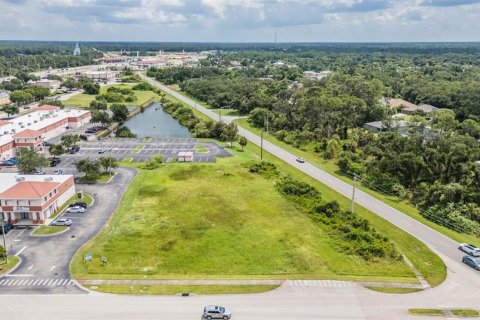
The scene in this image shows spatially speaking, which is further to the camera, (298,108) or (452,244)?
(298,108)

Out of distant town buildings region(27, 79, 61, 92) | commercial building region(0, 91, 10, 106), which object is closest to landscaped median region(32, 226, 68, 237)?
commercial building region(0, 91, 10, 106)

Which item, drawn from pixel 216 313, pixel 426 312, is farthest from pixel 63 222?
pixel 426 312

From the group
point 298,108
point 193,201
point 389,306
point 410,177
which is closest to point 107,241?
point 193,201

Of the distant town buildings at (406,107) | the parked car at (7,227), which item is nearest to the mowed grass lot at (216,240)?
the parked car at (7,227)

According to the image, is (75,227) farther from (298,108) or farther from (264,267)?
(298,108)

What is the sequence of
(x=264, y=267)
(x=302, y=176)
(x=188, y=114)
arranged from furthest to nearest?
(x=188, y=114), (x=302, y=176), (x=264, y=267)

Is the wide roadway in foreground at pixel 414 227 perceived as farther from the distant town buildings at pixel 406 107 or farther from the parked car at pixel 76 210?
the distant town buildings at pixel 406 107

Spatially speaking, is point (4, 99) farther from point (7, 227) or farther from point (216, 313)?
point (216, 313)
